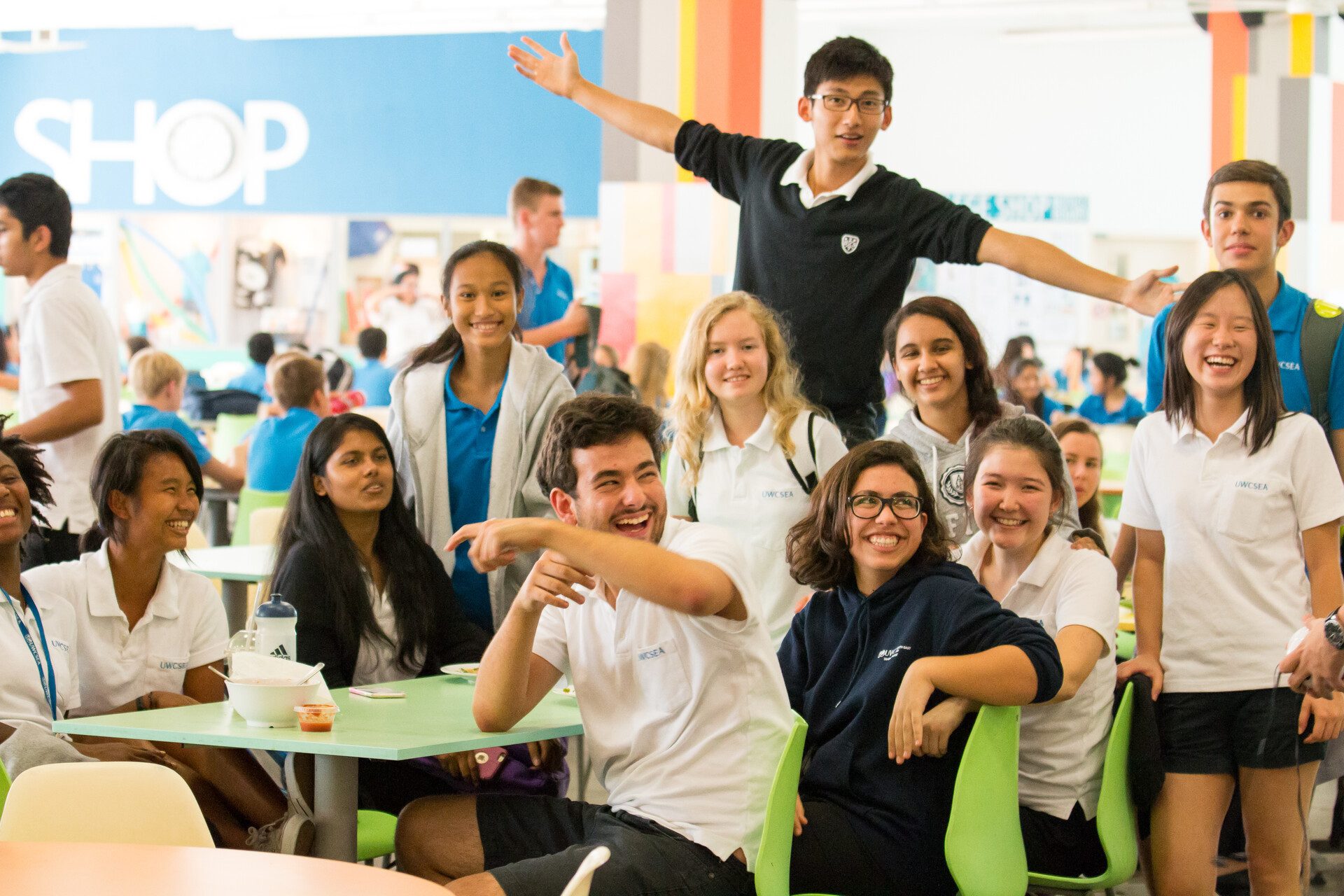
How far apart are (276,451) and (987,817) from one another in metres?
3.98

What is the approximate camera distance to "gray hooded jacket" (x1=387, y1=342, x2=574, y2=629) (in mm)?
3379

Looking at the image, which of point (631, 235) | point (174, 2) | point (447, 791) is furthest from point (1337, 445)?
point (174, 2)

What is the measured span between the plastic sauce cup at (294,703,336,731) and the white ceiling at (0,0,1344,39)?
8243 millimetres

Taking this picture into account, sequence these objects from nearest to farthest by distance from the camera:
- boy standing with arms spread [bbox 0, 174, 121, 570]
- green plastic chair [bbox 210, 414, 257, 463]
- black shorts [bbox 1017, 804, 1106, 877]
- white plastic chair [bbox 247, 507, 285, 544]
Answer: black shorts [bbox 1017, 804, 1106, 877] → boy standing with arms spread [bbox 0, 174, 121, 570] → white plastic chair [bbox 247, 507, 285, 544] → green plastic chair [bbox 210, 414, 257, 463]

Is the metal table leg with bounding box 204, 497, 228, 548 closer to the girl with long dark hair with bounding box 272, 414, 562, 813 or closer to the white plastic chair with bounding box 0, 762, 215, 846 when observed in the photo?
the girl with long dark hair with bounding box 272, 414, 562, 813

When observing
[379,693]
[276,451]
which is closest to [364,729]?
[379,693]

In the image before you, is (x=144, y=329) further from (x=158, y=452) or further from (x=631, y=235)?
(x=158, y=452)

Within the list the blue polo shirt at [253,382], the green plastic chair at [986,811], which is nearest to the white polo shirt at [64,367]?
the green plastic chair at [986,811]

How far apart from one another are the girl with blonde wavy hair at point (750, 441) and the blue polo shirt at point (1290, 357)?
0.76 meters

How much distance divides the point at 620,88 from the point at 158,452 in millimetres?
3493

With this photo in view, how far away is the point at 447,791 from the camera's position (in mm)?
2980

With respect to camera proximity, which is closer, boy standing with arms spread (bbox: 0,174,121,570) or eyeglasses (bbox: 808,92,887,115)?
eyeglasses (bbox: 808,92,887,115)

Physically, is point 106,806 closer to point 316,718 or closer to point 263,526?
point 316,718

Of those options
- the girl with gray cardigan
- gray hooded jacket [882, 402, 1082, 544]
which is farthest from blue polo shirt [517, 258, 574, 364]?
gray hooded jacket [882, 402, 1082, 544]
